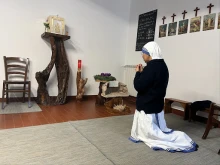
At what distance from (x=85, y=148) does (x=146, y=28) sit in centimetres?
354

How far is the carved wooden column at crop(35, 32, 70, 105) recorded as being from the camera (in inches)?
149

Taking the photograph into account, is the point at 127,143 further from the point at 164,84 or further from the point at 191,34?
the point at 191,34

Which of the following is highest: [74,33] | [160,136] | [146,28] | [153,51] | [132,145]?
[146,28]

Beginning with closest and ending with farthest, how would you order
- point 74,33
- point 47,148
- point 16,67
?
1. point 47,148
2. point 16,67
3. point 74,33

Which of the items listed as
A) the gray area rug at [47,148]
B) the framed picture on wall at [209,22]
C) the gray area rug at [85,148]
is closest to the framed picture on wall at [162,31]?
the framed picture on wall at [209,22]

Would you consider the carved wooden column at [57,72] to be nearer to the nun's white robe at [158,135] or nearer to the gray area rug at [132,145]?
the gray area rug at [132,145]

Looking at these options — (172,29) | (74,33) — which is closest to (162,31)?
(172,29)

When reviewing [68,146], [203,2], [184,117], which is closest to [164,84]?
[68,146]

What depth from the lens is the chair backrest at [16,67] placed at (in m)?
3.62

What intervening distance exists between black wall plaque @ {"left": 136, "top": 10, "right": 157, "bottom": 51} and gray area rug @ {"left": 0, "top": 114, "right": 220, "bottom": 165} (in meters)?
2.65

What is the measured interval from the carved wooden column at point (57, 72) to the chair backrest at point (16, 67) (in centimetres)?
37

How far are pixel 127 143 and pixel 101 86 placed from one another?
2.06m

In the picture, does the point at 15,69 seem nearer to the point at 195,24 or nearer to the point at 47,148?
the point at 47,148

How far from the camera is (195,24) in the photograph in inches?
137
